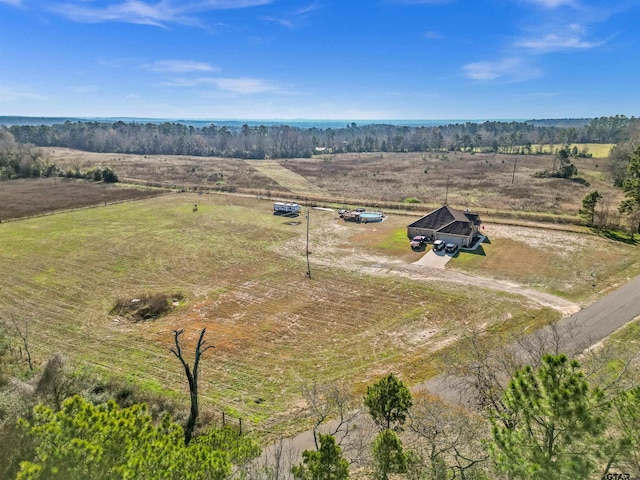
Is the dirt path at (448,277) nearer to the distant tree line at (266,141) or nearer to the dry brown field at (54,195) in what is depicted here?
the dry brown field at (54,195)

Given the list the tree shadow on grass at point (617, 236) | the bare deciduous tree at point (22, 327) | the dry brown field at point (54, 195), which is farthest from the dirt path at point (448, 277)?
the dry brown field at point (54, 195)

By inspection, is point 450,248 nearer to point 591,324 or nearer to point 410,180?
point 591,324

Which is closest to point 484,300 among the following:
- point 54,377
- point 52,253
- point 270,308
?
point 270,308

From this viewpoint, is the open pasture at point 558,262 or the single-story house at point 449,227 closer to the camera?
the open pasture at point 558,262

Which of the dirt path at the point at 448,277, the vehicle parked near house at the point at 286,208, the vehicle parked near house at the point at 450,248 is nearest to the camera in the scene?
the dirt path at the point at 448,277

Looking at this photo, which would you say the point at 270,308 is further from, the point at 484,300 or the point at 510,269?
the point at 510,269

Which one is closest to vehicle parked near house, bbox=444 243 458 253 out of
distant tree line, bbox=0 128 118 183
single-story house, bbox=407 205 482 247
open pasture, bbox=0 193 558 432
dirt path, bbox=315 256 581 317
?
single-story house, bbox=407 205 482 247

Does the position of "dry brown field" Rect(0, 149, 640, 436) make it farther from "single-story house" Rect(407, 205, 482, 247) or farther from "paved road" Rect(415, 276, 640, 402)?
"single-story house" Rect(407, 205, 482, 247)
